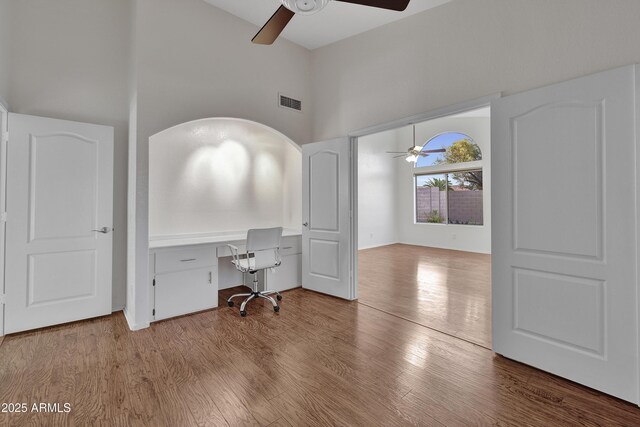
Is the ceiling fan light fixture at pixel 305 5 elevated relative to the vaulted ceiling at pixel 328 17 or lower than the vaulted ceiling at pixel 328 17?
lower

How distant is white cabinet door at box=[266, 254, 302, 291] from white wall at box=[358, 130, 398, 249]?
4186 millimetres

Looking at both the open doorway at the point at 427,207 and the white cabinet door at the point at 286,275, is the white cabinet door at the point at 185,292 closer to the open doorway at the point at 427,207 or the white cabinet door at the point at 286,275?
the white cabinet door at the point at 286,275

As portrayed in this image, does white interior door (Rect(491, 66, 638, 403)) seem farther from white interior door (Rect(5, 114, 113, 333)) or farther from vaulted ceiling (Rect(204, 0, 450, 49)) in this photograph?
white interior door (Rect(5, 114, 113, 333))

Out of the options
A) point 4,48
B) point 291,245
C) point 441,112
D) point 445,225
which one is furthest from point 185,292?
point 445,225

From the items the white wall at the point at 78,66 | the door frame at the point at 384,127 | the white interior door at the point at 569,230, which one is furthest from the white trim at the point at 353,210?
the white wall at the point at 78,66

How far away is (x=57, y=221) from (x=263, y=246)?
2110 mm

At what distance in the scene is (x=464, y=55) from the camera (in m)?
2.80

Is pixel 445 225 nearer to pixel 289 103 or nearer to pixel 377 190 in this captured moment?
pixel 377 190

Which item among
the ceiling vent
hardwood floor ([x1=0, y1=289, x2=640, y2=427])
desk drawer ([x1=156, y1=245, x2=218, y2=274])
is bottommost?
hardwood floor ([x1=0, y1=289, x2=640, y2=427])

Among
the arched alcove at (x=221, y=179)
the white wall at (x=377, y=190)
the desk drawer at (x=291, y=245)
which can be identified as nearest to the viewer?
the arched alcove at (x=221, y=179)

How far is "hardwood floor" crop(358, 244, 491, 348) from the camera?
3168 mm

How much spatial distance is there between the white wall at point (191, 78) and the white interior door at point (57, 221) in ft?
1.26

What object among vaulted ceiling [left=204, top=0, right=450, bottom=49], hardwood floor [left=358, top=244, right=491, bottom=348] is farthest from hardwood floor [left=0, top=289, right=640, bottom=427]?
vaulted ceiling [left=204, top=0, right=450, bottom=49]

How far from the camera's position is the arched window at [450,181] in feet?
26.3
